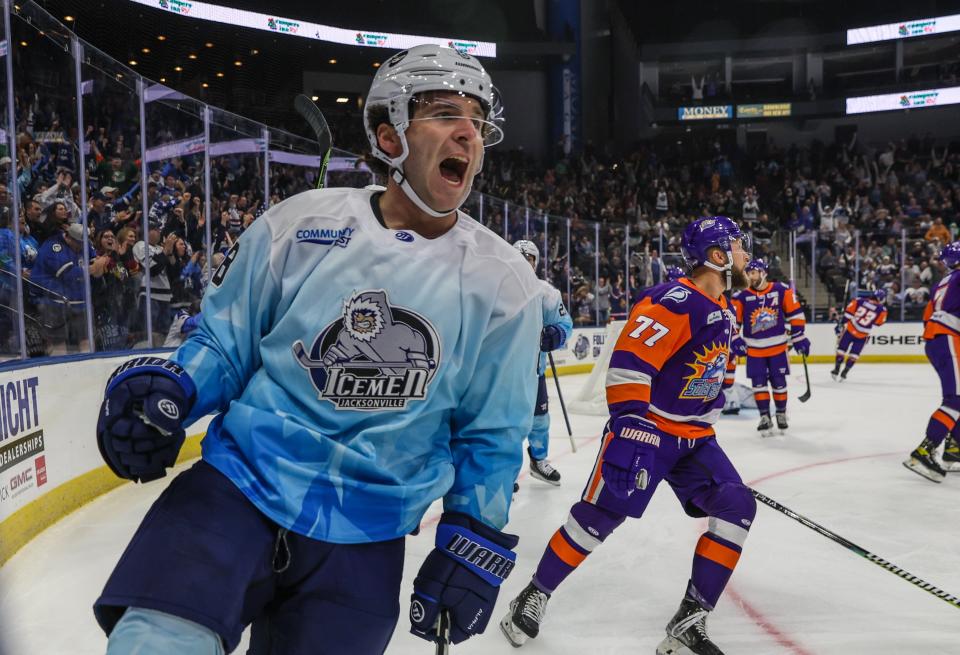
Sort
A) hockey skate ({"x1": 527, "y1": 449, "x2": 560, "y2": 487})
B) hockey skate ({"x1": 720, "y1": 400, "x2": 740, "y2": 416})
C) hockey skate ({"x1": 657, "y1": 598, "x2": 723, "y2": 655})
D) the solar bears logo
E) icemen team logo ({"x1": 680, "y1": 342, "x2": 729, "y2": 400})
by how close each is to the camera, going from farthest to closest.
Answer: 1. the solar bears logo
2. hockey skate ({"x1": 720, "y1": 400, "x2": 740, "y2": 416})
3. hockey skate ({"x1": 527, "y1": 449, "x2": 560, "y2": 487})
4. icemen team logo ({"x1": 680, "y1": 342, "x2": 729, "y2": 400})
5. hockey skate ({"x1": 657, "y1": 598, "x2": 723, "y2": 655})

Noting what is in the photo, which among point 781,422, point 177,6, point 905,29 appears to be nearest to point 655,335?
point 781,422

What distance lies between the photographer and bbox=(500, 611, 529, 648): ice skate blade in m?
2.55

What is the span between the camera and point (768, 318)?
23.0 ft

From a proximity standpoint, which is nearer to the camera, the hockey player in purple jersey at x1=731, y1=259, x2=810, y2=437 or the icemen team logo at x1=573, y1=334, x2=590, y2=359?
the hockey player in purple jersey at x1=731, y1=259, x2=810, y2=437

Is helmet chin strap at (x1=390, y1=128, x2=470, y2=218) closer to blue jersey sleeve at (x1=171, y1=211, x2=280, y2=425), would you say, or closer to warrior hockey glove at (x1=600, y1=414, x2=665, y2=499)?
blue jersey sleeve at (x1=171, y1=211, x2=280, y2=425)

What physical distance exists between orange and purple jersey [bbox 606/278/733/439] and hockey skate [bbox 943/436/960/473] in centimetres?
339

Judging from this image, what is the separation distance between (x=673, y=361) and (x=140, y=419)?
1925mm

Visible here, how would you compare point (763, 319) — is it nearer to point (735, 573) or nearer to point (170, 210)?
point (735, 573)

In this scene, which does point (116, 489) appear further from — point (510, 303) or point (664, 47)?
point (664, 47)

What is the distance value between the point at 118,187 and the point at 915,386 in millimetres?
9538

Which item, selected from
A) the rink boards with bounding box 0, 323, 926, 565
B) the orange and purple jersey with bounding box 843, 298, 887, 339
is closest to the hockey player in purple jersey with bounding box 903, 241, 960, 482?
the rink boards with bounding box 0, 323, 926, 565

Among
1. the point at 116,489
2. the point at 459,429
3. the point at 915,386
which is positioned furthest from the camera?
the point at 915,386

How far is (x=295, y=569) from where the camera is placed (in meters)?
1.18

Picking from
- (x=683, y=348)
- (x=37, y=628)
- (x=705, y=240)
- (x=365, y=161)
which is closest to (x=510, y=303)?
(x=365, y=161)
